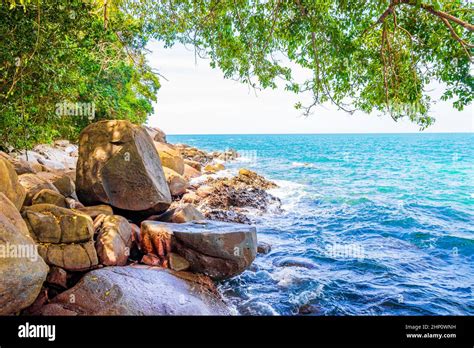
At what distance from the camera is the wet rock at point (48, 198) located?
7.78m

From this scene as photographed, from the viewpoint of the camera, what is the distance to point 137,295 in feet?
18.9

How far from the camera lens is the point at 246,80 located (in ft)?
25.3

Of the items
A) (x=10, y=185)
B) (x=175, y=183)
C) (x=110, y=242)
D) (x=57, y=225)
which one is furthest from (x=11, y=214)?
(x=175, y=183)

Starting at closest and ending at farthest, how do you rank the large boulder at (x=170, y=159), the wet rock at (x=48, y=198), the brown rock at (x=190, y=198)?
1. the wet rock at (x=48, y=198)
2. the brown rock at (x=190, y=198)
3. the large boulder at (x=170, y=159)

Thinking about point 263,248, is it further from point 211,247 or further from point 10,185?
point 10,185

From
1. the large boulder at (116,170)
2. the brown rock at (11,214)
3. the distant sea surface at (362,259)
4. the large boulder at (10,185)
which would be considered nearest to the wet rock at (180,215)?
the large boulder at (116,170)

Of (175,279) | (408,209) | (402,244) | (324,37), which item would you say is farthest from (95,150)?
(408,209)

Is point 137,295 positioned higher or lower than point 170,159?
lower

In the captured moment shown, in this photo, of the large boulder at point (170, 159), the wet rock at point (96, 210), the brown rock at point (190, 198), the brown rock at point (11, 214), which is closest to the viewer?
the brown rock at point (11, 214)

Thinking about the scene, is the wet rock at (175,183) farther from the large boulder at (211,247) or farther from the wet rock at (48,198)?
the large boulder at (211,247)

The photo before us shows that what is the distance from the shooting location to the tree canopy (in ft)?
19.8

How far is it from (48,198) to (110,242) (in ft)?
7.13

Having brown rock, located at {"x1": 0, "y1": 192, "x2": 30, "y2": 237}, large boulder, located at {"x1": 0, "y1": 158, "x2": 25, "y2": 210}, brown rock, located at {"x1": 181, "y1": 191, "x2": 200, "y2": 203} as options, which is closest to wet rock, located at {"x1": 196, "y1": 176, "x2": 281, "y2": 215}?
brown rock, located at {"x1": 181, "y1": 191, "x2": 200, "y2": 203}

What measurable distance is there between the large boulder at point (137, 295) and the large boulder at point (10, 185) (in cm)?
224
